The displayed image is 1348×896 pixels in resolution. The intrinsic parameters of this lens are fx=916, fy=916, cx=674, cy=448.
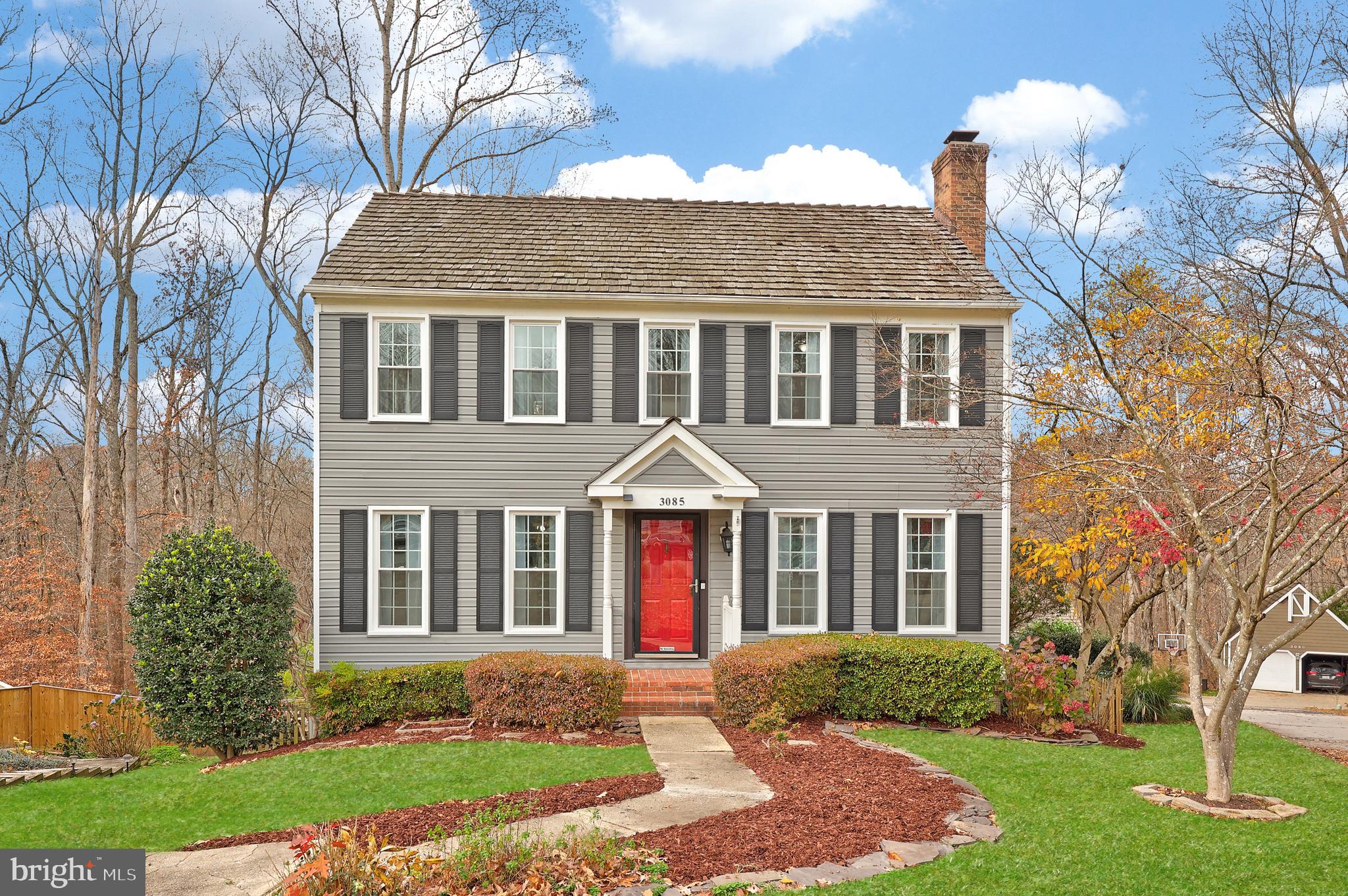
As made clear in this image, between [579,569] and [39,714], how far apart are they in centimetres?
869

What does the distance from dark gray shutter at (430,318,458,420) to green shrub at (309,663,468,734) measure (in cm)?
374

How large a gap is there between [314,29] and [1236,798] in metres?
22.4

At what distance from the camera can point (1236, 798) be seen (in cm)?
783

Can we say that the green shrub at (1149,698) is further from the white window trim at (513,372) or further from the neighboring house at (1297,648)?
the white window trim at (513,372)

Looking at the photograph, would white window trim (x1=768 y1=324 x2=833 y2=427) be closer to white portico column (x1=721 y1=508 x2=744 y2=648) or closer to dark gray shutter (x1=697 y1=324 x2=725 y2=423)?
dark gray shutter (x1=697 y1=324 x2=725 y2=423)

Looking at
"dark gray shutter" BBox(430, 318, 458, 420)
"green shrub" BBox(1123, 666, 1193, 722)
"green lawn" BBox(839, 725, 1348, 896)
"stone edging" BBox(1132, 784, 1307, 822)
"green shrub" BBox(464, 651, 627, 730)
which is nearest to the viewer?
"green lawn" BBox(839, 725, 1348, 896)

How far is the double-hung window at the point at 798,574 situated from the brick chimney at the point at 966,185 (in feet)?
18.2

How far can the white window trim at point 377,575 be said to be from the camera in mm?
13039

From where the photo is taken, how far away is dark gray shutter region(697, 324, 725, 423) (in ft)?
44.9

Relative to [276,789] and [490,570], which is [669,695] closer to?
[490,570]

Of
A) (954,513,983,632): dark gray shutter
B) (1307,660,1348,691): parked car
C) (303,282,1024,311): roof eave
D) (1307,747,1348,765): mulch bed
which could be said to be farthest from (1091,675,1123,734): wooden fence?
(1307,660,1348,691): parked car

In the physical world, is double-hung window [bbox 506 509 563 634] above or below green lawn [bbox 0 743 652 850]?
above

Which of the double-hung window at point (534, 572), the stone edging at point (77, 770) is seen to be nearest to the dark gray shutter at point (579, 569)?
the double-hung window at point (534, 572)

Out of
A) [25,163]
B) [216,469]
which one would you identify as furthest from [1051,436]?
[25,163]
